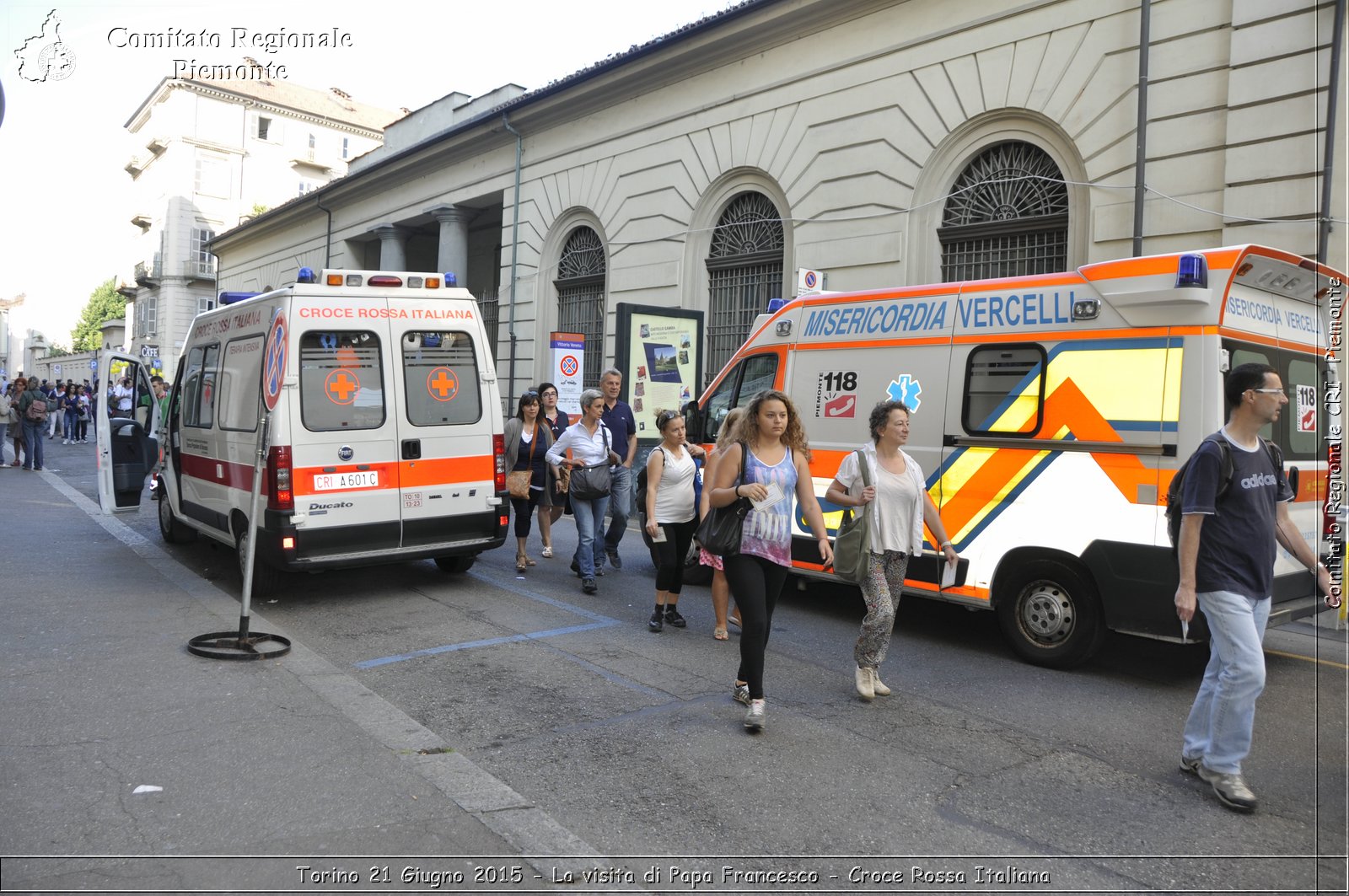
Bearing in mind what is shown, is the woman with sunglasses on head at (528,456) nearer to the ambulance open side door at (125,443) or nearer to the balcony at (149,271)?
the ambulance open side door at (125,443)

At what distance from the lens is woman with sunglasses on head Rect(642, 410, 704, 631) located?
22.9ft

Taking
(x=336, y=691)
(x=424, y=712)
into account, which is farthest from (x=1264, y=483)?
(x=336, y=691)

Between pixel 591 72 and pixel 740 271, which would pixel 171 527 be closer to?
pixel 740 271

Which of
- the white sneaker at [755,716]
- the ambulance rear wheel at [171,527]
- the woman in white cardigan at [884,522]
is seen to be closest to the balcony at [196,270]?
the ambulance rear wheel at [171,527]

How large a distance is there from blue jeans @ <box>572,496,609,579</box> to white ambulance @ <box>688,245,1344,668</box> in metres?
2.01

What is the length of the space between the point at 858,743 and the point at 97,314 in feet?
315

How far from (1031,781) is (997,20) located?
37.4 ft

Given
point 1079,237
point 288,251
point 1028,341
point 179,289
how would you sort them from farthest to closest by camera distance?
1. point 179,289
2. point 288,251
3. point 1079,237
4. point 1028,341

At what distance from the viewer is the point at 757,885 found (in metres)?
3.26

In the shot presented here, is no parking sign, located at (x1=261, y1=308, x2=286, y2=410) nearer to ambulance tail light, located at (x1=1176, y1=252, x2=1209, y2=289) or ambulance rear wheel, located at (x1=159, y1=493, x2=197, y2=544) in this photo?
ambulance rear wheel, located at (x1=159, y1=493, x2=197, y2=544)

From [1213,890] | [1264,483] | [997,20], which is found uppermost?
[997,20]

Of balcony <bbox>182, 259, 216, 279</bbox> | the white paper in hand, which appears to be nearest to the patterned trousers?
the white paper in hand

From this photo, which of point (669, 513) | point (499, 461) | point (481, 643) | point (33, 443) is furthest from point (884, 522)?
point (33, 443)

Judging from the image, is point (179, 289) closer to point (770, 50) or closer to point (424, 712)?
point (770, 50)
